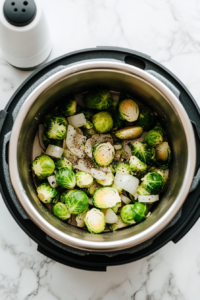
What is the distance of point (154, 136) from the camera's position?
5.46 feet

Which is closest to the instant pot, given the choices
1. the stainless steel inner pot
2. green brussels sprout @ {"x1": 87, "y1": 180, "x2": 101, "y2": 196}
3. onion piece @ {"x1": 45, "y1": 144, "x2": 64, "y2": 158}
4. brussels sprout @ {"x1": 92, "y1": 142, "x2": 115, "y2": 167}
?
the stainless steel inner pot

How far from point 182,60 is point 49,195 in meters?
1.12

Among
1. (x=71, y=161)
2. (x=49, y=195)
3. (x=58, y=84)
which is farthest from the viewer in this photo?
(x=71, y=161)

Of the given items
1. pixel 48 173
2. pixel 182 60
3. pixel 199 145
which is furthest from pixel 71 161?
pixel 182 60

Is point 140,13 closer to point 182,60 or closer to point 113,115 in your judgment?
point 182,60

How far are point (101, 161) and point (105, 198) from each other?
21cm

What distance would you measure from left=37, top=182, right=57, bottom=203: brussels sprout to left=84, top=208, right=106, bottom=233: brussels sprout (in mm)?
217

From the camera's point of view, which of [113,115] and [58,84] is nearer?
[58,84]

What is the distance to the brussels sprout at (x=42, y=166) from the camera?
1.61 metres

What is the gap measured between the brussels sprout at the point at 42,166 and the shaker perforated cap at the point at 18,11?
0.68 meters

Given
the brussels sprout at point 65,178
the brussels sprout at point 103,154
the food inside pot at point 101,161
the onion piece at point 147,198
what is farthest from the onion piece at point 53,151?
the onion piece at point 147,198

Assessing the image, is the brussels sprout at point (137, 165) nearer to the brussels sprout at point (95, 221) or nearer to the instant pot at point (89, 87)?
the instant pot at point (89, 87)

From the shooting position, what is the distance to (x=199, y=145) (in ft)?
5.02

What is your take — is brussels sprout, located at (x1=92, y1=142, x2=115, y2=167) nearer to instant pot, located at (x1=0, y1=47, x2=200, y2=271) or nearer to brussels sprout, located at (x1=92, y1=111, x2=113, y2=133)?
brussels sprout, located at (x1=92, y1=111, x2=113, y2=133)
